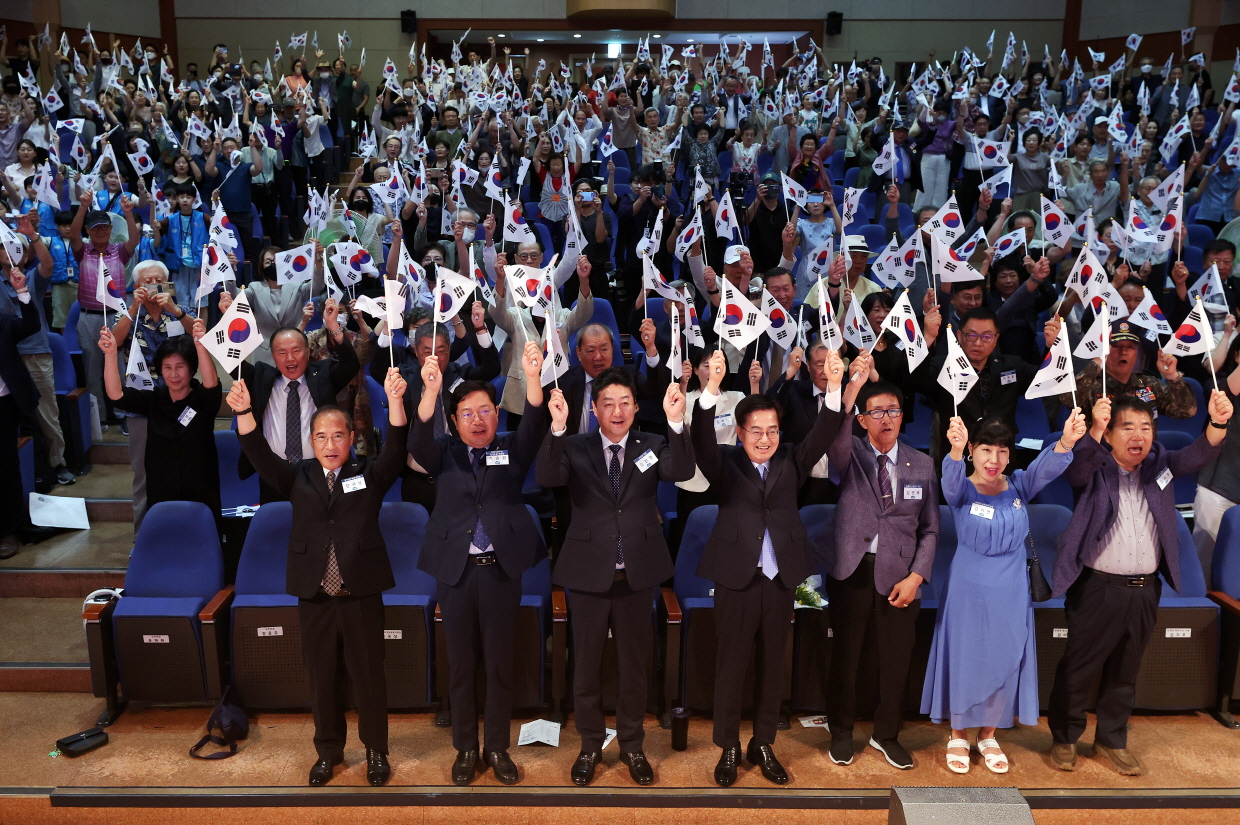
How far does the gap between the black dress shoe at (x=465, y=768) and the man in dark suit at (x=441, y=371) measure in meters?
1.11

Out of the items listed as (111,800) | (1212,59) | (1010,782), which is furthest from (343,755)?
(1212,59)

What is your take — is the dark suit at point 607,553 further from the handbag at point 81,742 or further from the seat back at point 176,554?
the handbag at point 81,742

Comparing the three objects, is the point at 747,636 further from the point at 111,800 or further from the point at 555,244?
the point at 555,244

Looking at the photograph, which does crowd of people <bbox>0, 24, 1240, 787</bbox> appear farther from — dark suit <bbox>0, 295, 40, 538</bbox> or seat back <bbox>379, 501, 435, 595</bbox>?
seat back <bbox>379, 501, 435, 595</bbox>

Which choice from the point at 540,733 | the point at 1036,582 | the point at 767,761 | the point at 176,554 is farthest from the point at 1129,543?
the point at 176,554

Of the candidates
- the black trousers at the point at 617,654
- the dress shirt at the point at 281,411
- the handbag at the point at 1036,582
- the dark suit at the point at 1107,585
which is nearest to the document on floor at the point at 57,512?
the dress shirt at the point at 281,411

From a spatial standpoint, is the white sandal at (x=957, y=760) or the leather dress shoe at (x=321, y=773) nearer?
the leather dress shoe at (x=321, y=773)

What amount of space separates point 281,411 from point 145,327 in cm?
111

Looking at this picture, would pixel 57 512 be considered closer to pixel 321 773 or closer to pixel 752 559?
pixel 321 773

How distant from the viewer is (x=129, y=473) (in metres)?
6.08

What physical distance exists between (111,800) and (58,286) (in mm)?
4660

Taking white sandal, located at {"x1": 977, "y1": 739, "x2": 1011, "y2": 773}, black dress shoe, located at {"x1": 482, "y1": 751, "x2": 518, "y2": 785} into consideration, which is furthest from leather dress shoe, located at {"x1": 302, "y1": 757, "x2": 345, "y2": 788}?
white sandal, located at {"x1": 977, "y1": 739, "x2": 1011, "y2": 773}

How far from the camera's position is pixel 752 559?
144 inches

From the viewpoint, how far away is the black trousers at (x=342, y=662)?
3.65 m
